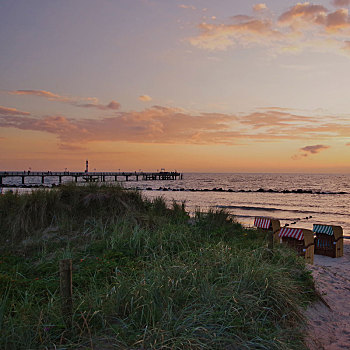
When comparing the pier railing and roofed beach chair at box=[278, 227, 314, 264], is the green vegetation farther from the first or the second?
the pier railing

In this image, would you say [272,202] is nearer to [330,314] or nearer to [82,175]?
[330,314]

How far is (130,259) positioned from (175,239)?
131 cm

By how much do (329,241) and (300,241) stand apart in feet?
8.49

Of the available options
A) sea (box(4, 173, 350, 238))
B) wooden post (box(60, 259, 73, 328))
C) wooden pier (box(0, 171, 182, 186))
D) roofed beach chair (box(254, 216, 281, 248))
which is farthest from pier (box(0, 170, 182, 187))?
wooden post (box(60, 259, 73, 328))

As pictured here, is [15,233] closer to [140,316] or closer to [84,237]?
[84,237]

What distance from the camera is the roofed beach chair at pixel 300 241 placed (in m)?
10.6

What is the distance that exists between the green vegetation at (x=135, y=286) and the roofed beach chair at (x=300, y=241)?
187cm

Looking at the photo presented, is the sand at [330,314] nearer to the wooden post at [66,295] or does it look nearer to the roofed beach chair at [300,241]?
the roofed beach chair at [300,241]

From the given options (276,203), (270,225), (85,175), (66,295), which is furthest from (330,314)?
(85,175)

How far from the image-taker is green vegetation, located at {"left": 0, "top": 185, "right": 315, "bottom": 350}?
3.91 meters

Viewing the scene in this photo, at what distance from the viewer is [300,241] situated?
35.4 feet

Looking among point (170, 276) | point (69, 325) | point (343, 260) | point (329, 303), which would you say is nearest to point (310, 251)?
point (343, 260)

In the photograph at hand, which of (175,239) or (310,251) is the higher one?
(175,239)

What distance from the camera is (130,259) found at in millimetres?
7043
